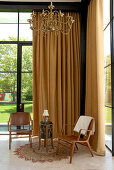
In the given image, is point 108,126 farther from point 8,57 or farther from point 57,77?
point 8,57

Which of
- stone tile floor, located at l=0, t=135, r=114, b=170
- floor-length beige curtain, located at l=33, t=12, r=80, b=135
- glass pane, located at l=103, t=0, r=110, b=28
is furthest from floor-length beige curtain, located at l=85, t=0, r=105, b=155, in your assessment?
floor-length beige curtain, located at l=33, t=12, r=80, b=135

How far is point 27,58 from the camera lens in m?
5.82

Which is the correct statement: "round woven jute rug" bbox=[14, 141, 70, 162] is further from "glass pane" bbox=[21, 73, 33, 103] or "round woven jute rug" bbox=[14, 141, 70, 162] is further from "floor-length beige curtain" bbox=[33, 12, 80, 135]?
"glass pane" bbox=[21, 73, 33, 103]

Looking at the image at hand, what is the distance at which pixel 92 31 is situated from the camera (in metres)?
4.58

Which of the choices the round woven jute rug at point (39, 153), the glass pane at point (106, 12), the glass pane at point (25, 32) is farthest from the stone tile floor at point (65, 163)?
the glass pane at point (25, 32)

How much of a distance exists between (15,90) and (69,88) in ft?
5.41

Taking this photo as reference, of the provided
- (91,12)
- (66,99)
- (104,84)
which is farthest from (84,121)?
(91,12)

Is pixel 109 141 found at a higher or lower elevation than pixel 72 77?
lower

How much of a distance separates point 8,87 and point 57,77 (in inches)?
60.0

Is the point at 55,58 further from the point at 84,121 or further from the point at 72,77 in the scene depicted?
the point at 84,121

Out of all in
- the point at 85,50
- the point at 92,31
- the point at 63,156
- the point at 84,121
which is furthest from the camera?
the point at 85,50

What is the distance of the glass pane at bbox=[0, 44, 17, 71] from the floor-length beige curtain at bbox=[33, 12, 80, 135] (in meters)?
0.69

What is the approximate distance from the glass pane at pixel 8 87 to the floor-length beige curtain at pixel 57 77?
684 mm

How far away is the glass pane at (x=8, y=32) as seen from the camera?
5.79 m
